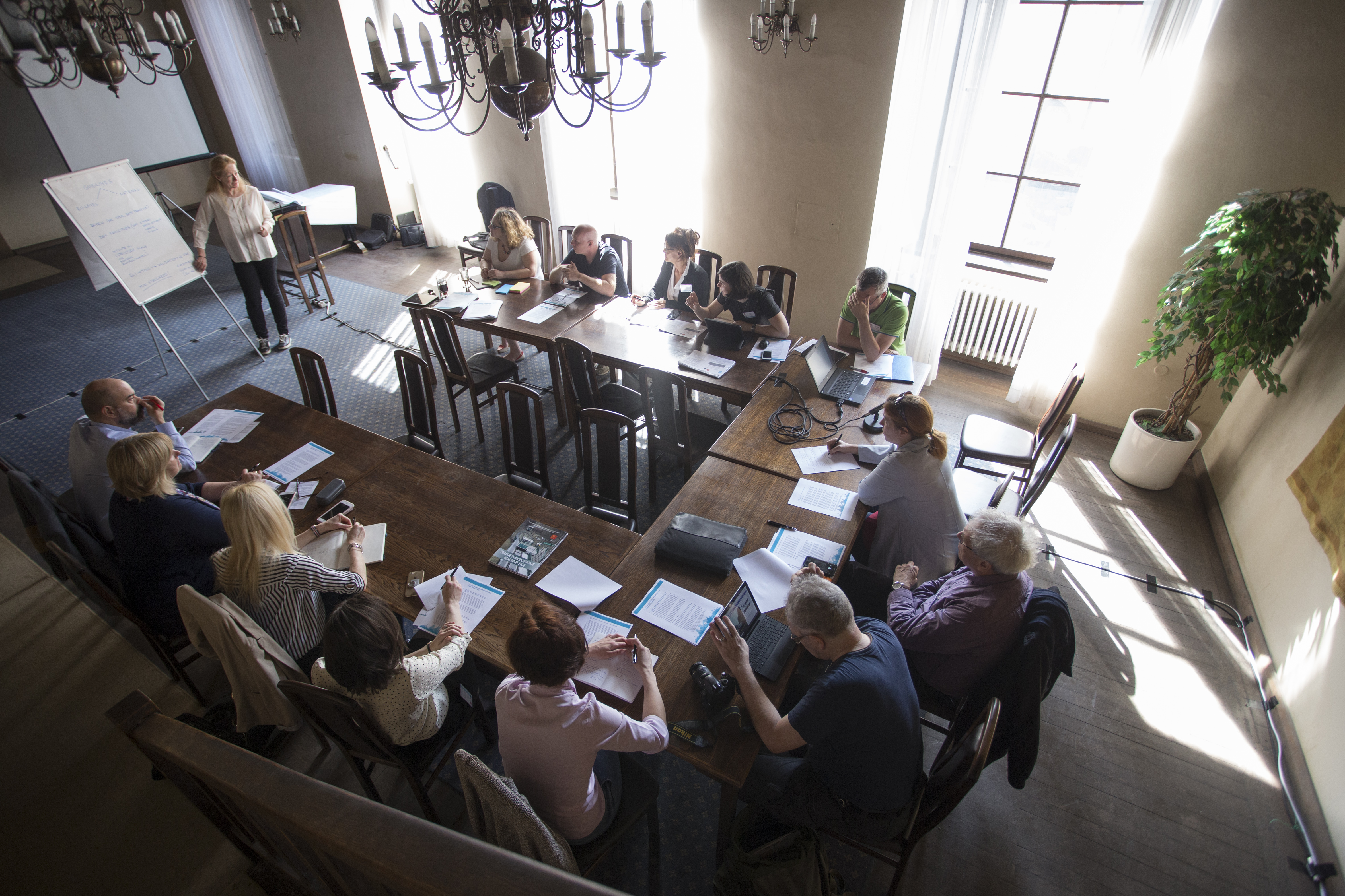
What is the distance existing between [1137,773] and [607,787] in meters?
2.33

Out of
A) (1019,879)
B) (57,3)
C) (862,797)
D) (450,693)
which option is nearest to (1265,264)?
(1019,879)

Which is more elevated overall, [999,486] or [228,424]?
[228,424]

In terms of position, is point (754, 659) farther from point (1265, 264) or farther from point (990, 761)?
point (1265, 264)

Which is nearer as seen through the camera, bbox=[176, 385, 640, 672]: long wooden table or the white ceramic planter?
bbox=[176, 385, 640, 672]: long wooden table

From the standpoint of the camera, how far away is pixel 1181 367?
4398mm

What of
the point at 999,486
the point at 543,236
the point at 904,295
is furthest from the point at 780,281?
the point at 543,236

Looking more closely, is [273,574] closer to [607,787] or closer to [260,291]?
[607,787]

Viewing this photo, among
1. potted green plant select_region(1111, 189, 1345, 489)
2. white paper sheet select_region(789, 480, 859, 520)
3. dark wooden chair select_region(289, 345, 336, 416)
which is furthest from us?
dark wooden chair select_region(289, 345, 336, 416)

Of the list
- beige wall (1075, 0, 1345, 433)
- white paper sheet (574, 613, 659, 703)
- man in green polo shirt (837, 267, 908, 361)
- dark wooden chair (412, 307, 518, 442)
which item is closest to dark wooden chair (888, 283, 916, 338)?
man in green polo shirt (837, 267, 908, 361)

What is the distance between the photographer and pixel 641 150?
600cm

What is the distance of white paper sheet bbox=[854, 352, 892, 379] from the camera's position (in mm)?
3809

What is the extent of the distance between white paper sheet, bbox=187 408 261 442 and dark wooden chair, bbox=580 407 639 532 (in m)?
1.85

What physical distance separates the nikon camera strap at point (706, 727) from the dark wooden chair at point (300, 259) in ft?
20.2

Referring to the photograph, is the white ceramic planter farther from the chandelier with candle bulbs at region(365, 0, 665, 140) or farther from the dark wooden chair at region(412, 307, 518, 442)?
the dark wooden chair at region(412, 307, 518, 442)
